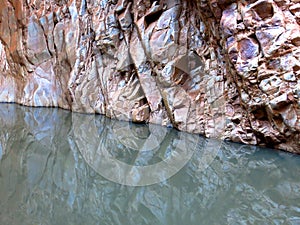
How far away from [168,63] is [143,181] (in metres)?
2.79

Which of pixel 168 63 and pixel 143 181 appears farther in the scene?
pixel 168 63

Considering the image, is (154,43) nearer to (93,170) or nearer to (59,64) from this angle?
(93,170)

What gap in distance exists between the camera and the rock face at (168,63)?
10.7 ft

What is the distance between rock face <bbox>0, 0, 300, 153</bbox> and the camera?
327 centimetres

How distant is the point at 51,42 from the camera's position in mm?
7836

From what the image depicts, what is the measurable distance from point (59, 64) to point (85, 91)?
155 centimetres

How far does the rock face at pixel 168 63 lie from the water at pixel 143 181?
0.53 metres

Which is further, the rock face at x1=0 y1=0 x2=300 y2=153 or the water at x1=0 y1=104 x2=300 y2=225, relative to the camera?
the rock face at x1=0 y1=0 x2=300 y2=153

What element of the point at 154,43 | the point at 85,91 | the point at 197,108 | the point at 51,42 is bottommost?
the point at 197,108

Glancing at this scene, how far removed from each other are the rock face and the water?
0.53m

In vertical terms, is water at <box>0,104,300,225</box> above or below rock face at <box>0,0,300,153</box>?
below

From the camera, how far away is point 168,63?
488 cm

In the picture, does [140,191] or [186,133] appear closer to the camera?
[140,191]

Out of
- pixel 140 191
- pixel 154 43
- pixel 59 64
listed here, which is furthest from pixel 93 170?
pixel 59 64
